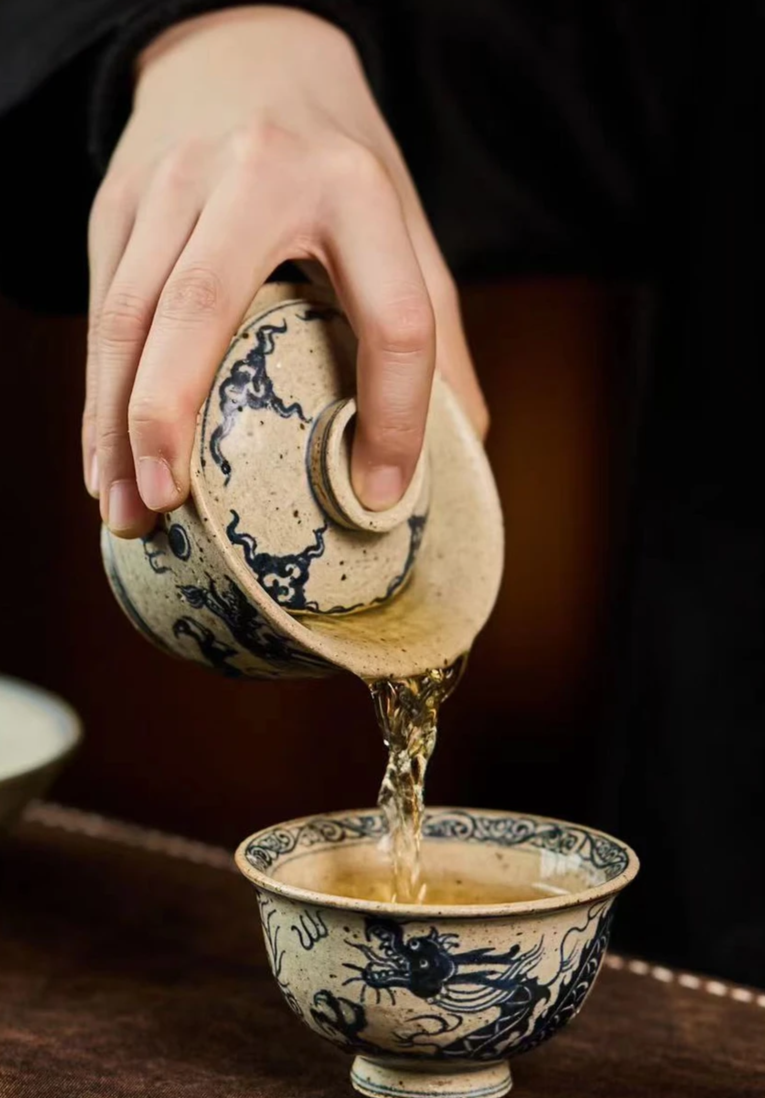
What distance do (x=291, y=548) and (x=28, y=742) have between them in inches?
21.5

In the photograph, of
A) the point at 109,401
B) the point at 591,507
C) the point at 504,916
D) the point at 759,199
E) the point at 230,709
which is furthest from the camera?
the point at 230,709

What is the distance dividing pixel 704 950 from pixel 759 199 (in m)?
0.86

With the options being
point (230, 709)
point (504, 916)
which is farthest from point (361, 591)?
point (230, 709)

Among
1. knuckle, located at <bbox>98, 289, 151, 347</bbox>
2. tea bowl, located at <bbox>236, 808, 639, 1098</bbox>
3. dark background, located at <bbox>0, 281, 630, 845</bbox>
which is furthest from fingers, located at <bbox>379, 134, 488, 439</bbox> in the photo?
dark background, located at <bbox>0, 281, 630, 845</bbox>

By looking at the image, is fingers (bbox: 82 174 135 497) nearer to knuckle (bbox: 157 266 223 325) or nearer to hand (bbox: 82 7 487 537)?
hand (bbox: 82 7 487 537)

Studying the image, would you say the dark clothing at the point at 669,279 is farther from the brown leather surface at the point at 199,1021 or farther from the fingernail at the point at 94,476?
the fingernail at the point at 94,476

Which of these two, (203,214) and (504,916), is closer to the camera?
(504,916)

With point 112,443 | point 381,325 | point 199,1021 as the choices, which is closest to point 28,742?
point 199,1021

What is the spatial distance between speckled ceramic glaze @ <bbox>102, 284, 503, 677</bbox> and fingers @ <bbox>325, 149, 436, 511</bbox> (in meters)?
0.02

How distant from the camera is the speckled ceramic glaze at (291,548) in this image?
0.91m

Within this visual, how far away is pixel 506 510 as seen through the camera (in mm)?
2508

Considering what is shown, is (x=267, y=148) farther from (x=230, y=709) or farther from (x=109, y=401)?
(x=230, y=709)

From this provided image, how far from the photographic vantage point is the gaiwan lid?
92 centimetres

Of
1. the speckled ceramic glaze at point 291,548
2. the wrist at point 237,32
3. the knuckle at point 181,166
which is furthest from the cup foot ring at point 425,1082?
the wrist at point 237,32
